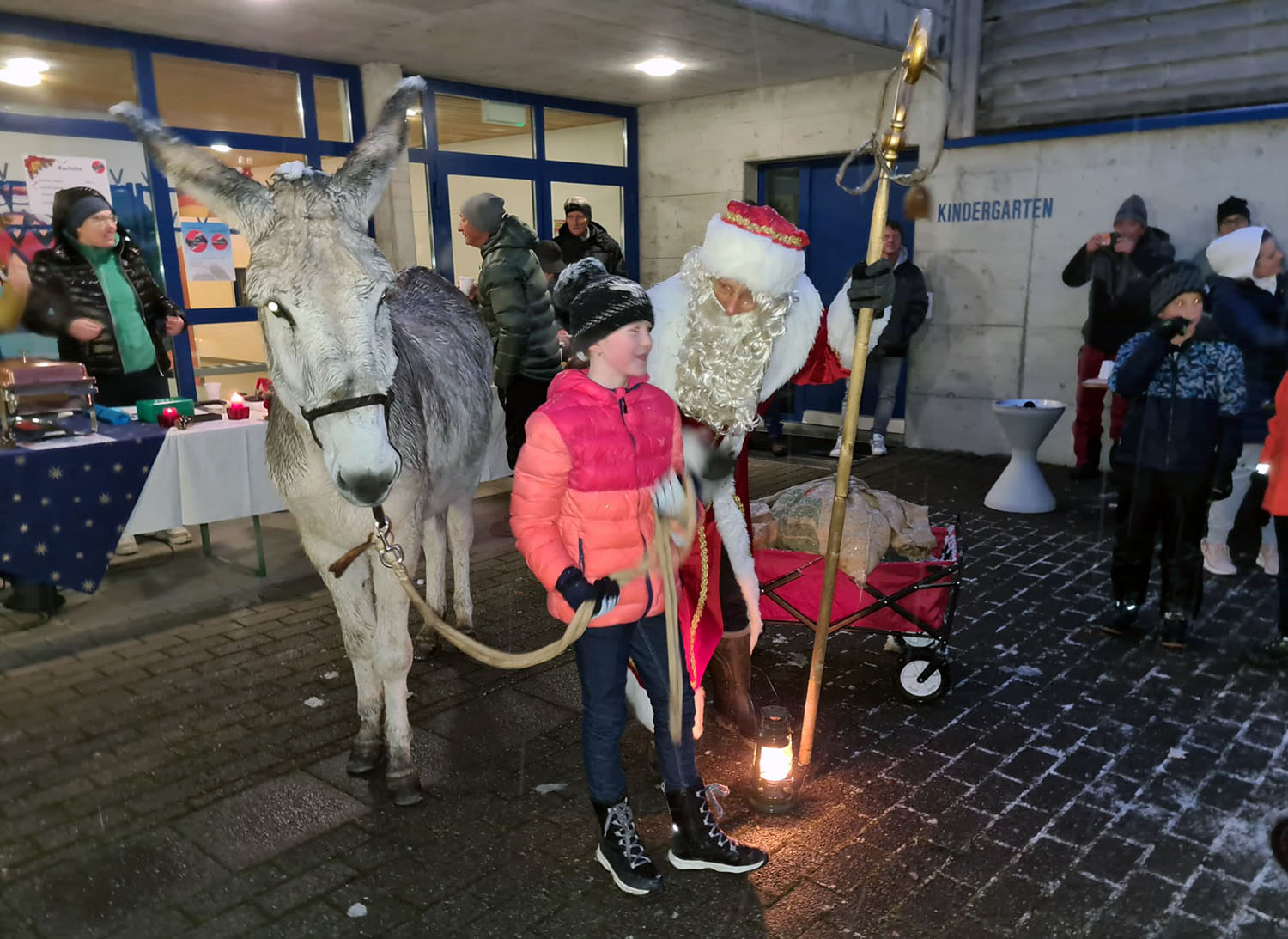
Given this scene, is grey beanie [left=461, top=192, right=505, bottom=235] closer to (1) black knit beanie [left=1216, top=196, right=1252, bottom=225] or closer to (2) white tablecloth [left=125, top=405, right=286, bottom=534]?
(2) white tablecloth [left=125, top=405, right=286, bottom=534]

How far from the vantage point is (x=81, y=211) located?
5.92m

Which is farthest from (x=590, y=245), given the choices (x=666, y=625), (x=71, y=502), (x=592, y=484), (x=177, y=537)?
(x=666, y=625)

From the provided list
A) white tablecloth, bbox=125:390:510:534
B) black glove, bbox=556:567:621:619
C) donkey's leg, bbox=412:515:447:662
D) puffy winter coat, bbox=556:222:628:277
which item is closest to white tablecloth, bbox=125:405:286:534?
white tablecloth, bbox=125:390:510:534

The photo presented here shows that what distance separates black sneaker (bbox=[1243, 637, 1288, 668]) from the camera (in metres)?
4.76

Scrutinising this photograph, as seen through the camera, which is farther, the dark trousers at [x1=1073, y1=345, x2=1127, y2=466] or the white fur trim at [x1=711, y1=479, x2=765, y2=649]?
the dark trousers at [x1=1073, y1=345, x2=1127, y2=466]

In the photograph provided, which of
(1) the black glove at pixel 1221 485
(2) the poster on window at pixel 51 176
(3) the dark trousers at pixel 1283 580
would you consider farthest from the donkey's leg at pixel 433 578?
(2) the poster on window at pixel 51 176

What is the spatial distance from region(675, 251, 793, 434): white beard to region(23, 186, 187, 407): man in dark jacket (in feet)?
14.8

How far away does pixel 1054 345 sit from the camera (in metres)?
9.32

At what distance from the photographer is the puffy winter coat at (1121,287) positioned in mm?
8172

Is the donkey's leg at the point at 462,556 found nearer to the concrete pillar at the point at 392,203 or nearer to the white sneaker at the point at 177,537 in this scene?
the white sneaker at the point at 177,537

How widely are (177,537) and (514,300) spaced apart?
346 centimetres

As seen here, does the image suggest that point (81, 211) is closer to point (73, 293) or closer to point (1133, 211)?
point (73, 293)

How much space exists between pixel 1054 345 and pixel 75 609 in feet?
29.9

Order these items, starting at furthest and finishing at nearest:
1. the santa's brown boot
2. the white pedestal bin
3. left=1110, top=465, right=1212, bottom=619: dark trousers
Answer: the white pedestal bin → left=1110, top=465, right=1212, bottom=619: dark trousers → the santa's brown boot
